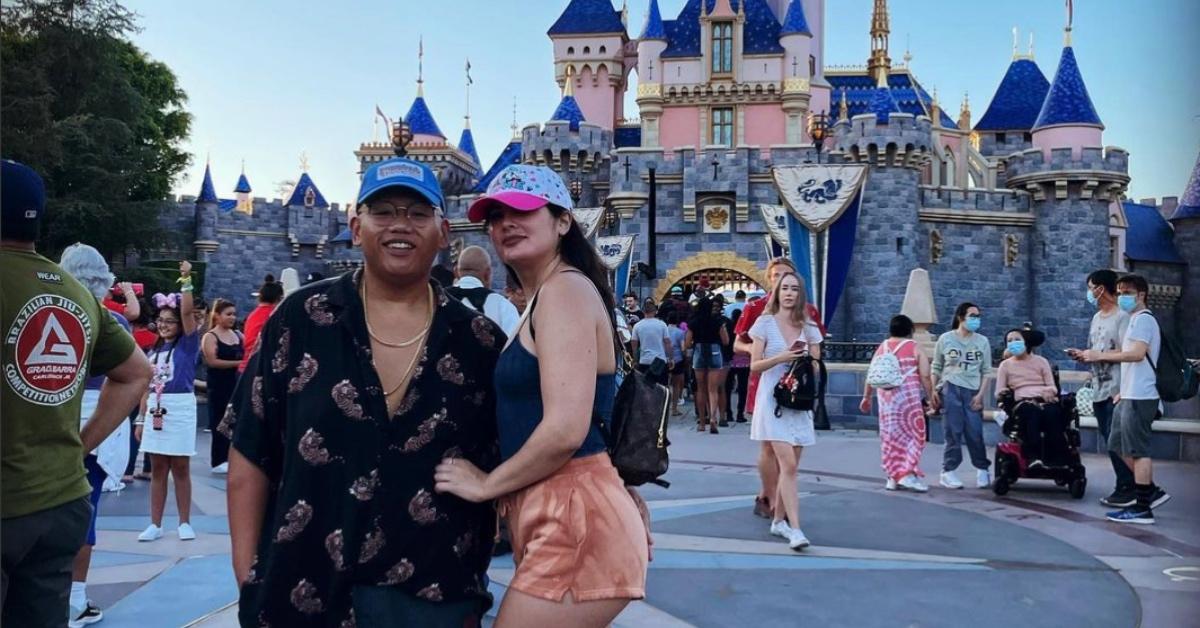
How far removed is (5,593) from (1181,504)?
7324 mm

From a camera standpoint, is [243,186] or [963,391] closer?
[963,391]

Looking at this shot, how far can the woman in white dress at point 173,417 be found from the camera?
5.41 meters

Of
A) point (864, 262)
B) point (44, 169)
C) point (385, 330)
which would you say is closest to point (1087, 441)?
point (385, 330)

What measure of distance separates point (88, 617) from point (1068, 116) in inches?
1104

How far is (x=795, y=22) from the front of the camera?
103ft

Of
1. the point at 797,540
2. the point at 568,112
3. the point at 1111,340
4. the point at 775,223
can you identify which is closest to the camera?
the point at 797,540

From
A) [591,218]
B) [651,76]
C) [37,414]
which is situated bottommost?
[37,414]

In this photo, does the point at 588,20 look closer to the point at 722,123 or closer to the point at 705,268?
the point at 722,123

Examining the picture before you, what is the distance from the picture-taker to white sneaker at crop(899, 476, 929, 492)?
7438 millimetres

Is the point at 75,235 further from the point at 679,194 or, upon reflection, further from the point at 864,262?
the point at 864,262

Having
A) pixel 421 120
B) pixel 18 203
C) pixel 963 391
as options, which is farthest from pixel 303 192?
pixel 18 203

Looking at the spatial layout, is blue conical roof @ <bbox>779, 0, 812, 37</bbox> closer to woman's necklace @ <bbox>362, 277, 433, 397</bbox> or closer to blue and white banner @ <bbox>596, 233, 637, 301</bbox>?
blue and white banner @ <bbox>596, 233, 637, 301</bbox>

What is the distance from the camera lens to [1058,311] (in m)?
25.9

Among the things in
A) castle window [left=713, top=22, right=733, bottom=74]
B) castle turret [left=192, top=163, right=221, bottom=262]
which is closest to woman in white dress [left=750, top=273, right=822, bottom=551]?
castle window [left=713, top=22, right=733, bottom=74]
